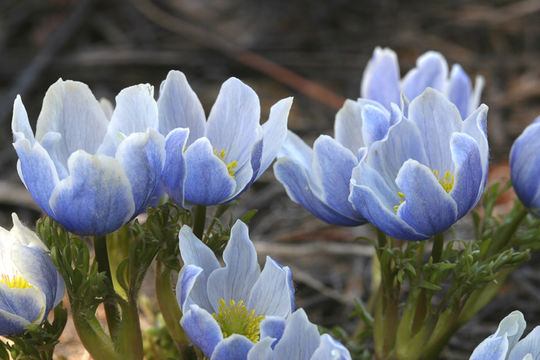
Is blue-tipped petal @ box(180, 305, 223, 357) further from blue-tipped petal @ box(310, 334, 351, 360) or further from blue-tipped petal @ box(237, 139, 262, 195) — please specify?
blue-tipped petal @ box(237, 139, 262, 195)

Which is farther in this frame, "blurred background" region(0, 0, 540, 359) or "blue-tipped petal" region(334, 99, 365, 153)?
"blurred background" region(0, 0, 540, 359)

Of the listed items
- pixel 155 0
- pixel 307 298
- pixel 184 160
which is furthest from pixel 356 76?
pixel 184 160

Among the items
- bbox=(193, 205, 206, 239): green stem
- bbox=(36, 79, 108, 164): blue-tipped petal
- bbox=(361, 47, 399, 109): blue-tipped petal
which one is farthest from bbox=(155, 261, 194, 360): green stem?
bbox=(361, 47, 399, 109): blue-tipped petal

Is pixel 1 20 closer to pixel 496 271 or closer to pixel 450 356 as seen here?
pixel 450 356

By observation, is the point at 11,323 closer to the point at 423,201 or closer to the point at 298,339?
the point at 298,339

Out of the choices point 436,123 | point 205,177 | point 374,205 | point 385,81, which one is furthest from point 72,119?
point 385,81

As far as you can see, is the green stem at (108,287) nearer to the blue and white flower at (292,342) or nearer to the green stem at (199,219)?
the green stem at (199,219)

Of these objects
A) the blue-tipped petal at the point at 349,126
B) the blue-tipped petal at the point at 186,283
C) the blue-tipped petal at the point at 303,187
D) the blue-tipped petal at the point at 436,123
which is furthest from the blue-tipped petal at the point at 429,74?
the blue-tipped petal at the point at 186,283
